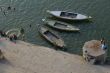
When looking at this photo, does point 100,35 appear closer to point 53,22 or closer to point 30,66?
point 53,22

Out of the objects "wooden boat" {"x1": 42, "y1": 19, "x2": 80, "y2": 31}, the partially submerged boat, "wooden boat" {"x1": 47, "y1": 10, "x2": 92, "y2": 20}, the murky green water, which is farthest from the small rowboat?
"wooden boat" {"x1": 47, "y1": 10, "x2": 92, "y2": 20}

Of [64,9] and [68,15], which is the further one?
[64,9]

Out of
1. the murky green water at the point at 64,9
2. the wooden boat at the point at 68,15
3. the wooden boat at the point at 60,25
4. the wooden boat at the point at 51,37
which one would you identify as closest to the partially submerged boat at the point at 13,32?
the murky green water at the point at 64,9

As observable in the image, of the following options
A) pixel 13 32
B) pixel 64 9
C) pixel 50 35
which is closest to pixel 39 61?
pixel 50 35

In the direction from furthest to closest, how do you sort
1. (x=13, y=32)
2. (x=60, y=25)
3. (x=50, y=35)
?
(x=60, y=25) → (x=13, y=32) → (x=50, y=35)

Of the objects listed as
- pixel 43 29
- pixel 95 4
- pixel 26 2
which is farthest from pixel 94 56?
pixel 26 2

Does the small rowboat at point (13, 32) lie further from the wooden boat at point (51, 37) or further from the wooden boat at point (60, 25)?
the wooden boat at point (60, 25)

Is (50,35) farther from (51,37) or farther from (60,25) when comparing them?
(60,25)

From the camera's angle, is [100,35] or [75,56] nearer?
[75,56]

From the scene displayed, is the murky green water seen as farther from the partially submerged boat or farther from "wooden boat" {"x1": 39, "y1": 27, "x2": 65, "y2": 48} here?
the partially submerged boat
